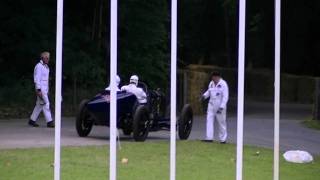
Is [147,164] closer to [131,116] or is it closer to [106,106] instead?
[106,106]

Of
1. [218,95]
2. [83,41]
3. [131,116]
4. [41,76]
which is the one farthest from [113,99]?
[83,41]

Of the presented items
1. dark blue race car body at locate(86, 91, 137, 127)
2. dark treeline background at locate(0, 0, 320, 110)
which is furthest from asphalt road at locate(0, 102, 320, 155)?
dark treeline background at locate(0, 0, 320, 110)

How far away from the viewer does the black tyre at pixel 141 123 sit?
15.7 m

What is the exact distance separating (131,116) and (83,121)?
46.3 inches

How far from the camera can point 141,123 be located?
1598 centimetres

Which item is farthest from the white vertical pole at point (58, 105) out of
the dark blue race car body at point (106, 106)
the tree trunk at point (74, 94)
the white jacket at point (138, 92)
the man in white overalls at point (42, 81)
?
the tree trunk at point (74, 94)

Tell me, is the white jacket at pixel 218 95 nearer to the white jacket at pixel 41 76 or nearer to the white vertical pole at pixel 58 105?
the white jacket at pixel 41 76

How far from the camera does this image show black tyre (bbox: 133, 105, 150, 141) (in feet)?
51.5

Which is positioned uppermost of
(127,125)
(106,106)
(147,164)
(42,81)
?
(42,81)

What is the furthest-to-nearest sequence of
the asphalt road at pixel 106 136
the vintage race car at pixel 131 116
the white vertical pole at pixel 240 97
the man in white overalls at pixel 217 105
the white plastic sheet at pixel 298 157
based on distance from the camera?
the man in white overalls at pixel 217 105
the vintage race car at pixel 131 116
the asphalt road at pixel 106 136
the white plastic sheet at pixel 298 157
the white vertical pole at pixel 240 97

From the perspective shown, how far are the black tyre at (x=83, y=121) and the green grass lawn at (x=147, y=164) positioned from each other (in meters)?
1.64

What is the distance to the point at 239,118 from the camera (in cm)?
823

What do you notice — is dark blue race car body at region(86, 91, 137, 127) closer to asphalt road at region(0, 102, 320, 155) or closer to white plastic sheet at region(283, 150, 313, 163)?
asphalt road at region(0, 102, 320, 155)

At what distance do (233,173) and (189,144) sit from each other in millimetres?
4015
